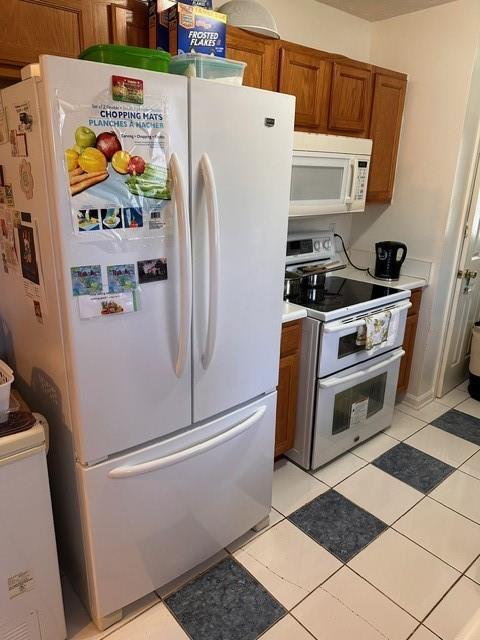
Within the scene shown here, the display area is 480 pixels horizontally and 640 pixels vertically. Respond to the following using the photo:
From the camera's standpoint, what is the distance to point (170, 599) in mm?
1745

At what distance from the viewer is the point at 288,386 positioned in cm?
228

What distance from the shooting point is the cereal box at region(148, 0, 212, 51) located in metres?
1.50

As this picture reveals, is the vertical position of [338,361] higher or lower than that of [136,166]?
lower

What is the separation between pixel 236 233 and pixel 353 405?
1407mm

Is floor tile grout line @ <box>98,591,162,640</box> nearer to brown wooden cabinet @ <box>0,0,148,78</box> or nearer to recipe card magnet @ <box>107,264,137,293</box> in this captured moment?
recipe card magnet @ <box>107,264,137,293</box>

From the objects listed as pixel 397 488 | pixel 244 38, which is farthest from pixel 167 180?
pixel 397 488

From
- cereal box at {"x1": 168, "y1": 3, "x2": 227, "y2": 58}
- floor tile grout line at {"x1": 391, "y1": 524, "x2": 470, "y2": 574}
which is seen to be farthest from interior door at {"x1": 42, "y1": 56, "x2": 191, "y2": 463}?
floor tile grout line at {"x1": 391, "y1": 524, "x2": 470, "y2": 574}

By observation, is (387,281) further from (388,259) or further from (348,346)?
→ (348,346)

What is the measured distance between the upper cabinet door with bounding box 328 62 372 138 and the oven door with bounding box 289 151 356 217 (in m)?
0.18

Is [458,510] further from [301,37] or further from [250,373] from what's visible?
[301,37]

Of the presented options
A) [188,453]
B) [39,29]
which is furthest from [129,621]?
[39,29]

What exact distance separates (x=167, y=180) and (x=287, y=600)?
1581 millimetres

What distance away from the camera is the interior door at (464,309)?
9.78 feet

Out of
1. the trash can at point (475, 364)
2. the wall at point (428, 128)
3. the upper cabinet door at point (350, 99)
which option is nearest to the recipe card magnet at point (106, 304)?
the upper cabinet door at point (350, 99)
